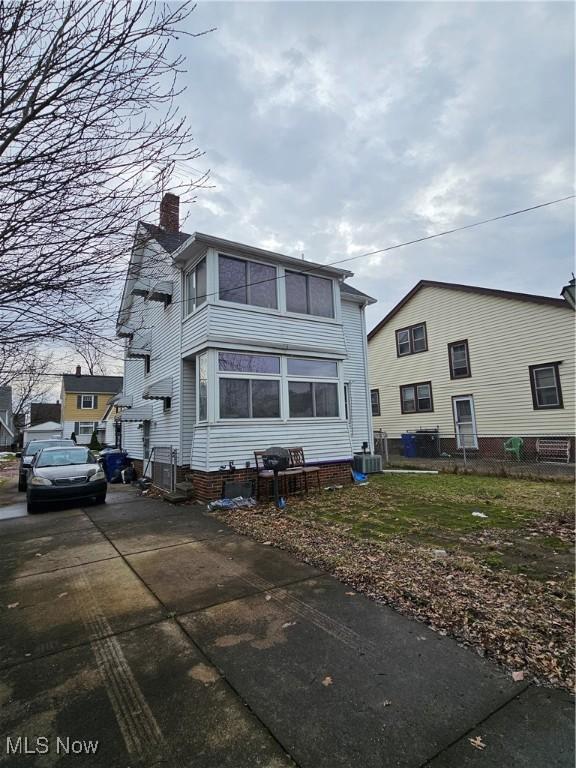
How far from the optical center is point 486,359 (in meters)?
17.0

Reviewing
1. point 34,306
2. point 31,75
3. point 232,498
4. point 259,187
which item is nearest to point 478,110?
point 259,187

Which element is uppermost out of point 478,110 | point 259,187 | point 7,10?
point 478,110

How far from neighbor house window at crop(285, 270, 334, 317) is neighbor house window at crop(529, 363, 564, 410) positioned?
9865 mm

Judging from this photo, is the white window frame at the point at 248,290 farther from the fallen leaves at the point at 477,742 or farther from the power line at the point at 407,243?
the fallen leaves at the point at 477,742

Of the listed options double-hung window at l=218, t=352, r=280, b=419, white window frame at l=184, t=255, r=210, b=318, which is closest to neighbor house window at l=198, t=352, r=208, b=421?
double-hung window at l=218, t=352, r=280, b=419

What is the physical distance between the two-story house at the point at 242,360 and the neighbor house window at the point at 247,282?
0.09ft

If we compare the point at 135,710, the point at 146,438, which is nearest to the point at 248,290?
the point at 146,438

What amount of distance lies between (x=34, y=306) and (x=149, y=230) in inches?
53.3

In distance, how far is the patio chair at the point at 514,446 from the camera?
50.4 feet

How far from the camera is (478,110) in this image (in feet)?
23.8

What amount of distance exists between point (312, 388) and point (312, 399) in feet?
1.03

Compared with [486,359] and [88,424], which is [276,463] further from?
[88,424]

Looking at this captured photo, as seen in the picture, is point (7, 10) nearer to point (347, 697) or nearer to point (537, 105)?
point (347, 697)

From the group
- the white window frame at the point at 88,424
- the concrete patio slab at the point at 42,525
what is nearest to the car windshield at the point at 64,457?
the concrete patio slab at the point at 42,525
